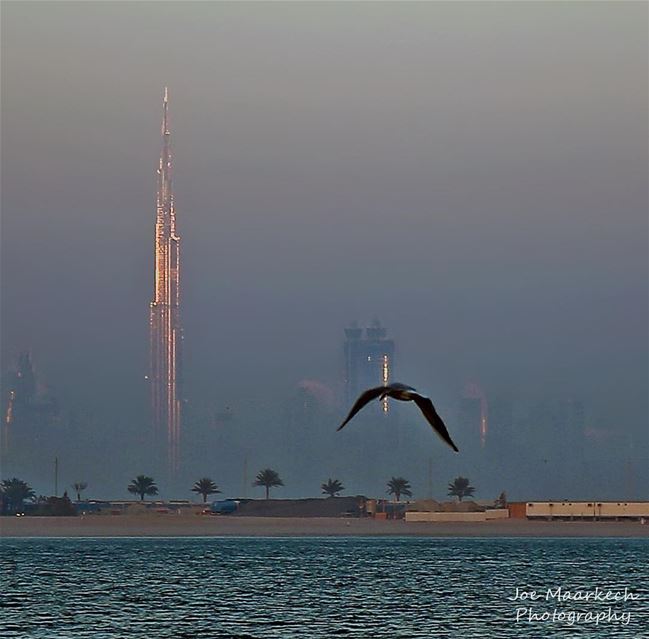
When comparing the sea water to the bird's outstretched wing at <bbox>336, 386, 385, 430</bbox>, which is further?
the sea water

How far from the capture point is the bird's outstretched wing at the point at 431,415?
4928 cm

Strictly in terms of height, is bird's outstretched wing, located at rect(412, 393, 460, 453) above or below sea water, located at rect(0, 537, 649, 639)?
above

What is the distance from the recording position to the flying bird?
49384 mm

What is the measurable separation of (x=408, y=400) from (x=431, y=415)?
4.82 ft

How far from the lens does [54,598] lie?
509ft

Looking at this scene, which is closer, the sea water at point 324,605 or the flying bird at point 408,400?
the flying bird at point 408,400

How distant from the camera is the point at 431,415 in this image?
5000 centimetres

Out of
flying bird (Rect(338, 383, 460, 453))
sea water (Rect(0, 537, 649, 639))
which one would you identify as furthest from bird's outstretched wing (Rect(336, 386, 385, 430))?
sea water (Rect(0, 537, 649, 639))

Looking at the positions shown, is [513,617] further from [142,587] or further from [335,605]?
[142,587]

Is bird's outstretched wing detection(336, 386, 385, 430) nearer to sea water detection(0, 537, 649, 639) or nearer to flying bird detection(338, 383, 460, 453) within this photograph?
flying bird detection(338, 383, 460, 453)

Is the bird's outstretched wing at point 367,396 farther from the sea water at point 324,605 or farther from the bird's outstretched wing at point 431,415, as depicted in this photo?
the sea water at point 324,605

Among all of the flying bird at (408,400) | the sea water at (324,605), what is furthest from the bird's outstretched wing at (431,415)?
the sea water at (324,605)

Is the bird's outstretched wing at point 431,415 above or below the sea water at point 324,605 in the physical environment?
above

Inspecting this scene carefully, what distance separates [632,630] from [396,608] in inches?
948
